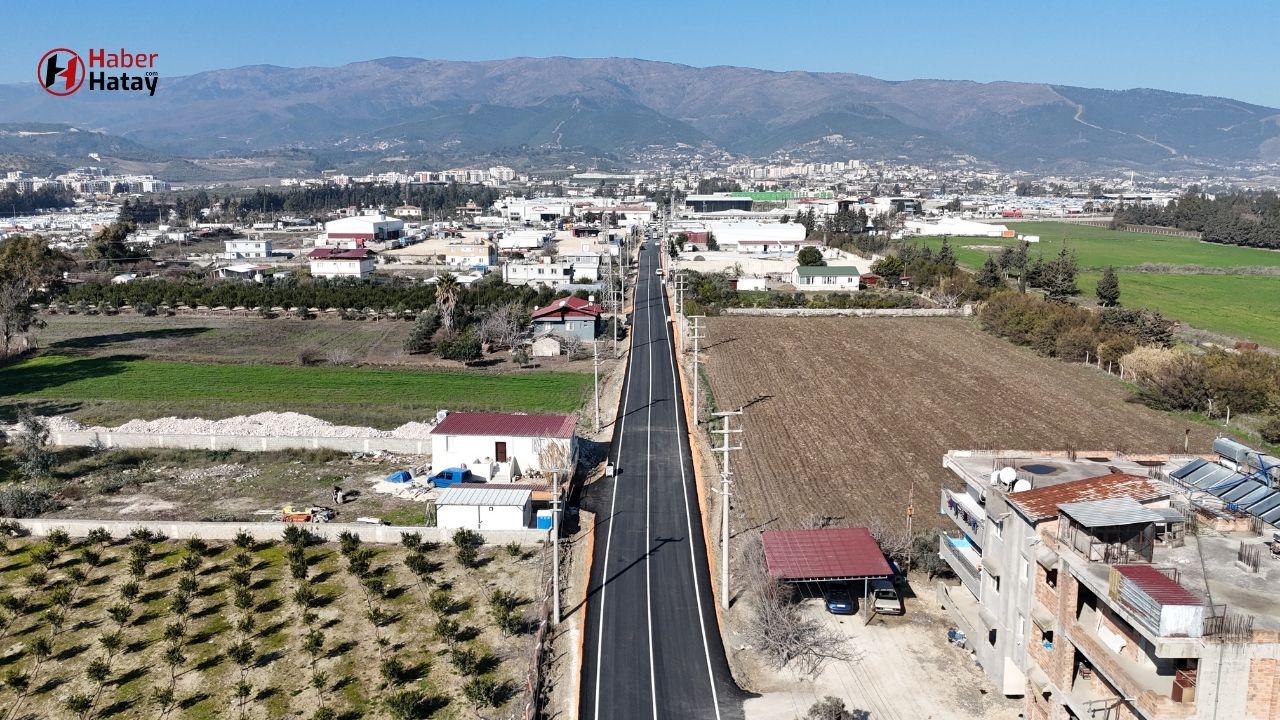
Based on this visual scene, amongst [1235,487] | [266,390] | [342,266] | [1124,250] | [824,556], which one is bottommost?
[266,390]

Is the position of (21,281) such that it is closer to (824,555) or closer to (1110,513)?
(824,555)

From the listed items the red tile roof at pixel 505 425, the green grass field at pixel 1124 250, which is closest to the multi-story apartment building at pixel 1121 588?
the red tile roof at pixel 505 425

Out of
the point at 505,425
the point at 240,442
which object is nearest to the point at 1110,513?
the point at 505,425

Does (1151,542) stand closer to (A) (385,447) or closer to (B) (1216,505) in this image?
(B) (1216,505)

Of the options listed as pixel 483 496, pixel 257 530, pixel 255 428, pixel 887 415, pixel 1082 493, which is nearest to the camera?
pixel 1082 493

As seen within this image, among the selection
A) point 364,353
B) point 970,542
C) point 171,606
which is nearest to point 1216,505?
point 970,542

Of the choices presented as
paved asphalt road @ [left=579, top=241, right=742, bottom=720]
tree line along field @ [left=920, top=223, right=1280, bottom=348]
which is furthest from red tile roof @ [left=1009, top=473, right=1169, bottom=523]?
tree line along field @ [left=920, top=223, right=1280, bottom=348]
